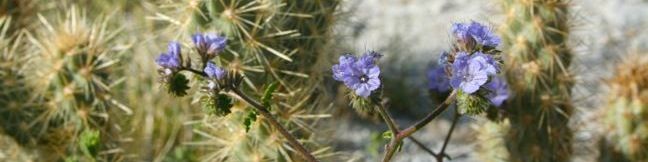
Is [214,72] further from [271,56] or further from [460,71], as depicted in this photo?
[271,56]

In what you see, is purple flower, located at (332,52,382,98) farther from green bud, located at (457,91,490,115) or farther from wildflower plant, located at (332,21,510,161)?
green bud, located at (457,91,490,115)

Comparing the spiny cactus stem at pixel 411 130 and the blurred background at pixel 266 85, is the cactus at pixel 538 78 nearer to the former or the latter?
the blurred background at pixel 266 85

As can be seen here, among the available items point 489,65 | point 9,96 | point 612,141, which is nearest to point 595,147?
point 612,141

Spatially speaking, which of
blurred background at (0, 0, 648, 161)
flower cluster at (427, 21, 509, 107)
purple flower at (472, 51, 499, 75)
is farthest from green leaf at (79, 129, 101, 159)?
purple flower at (472, 51, 499, 75)

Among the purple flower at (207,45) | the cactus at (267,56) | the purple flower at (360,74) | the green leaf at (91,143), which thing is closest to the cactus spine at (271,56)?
the cactus at (267,56)

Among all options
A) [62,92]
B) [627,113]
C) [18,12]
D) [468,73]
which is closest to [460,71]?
[468,73]

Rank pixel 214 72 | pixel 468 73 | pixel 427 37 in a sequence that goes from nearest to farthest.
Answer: pixel 468 73, pixel 214 72, pixel 427 37
